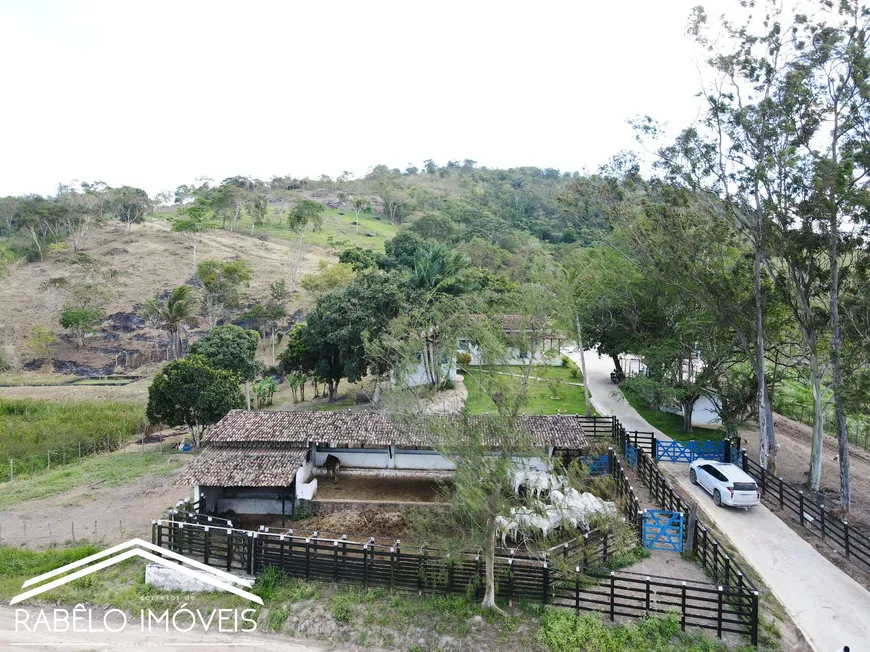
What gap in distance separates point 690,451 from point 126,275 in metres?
61.8

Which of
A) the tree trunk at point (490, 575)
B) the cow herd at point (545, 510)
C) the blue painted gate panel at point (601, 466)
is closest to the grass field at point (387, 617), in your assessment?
the tree trunk at point (490, 575)

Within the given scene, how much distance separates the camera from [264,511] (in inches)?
763

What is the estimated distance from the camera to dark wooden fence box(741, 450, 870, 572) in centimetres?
1551

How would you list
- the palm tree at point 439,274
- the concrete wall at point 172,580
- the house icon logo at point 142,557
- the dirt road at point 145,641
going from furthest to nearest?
the palm tree at point 439,274
the concrete wall at point 172,580
the house icon logo at point 142,557
the dirt road at point 145,641

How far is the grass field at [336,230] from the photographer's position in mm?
Answer: 82162

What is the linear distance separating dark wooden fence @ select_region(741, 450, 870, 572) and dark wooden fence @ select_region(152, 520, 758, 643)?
4708 mm

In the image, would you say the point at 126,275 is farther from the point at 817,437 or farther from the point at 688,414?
the point at 817,437

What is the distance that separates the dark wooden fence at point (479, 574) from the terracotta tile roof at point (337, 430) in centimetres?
459

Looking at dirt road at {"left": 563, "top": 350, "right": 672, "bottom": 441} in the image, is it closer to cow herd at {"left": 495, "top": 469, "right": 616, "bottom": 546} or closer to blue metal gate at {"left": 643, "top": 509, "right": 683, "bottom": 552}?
blue metal gate at {"left": 643, "top": 509, "right": 683, "bottom": 552}

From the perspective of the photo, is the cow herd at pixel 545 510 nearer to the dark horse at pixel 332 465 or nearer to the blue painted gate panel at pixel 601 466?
the blue painted gate panel at pixel 601 466

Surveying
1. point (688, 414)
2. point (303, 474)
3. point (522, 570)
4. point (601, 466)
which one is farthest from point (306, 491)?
point (688, 414)

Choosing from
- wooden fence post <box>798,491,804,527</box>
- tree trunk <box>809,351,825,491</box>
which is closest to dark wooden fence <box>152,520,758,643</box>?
wooden fence post <box>798,491,804,527</box>

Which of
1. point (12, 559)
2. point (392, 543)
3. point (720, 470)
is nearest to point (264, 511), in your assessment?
point (392, 543)

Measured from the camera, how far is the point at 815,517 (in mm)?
17406
